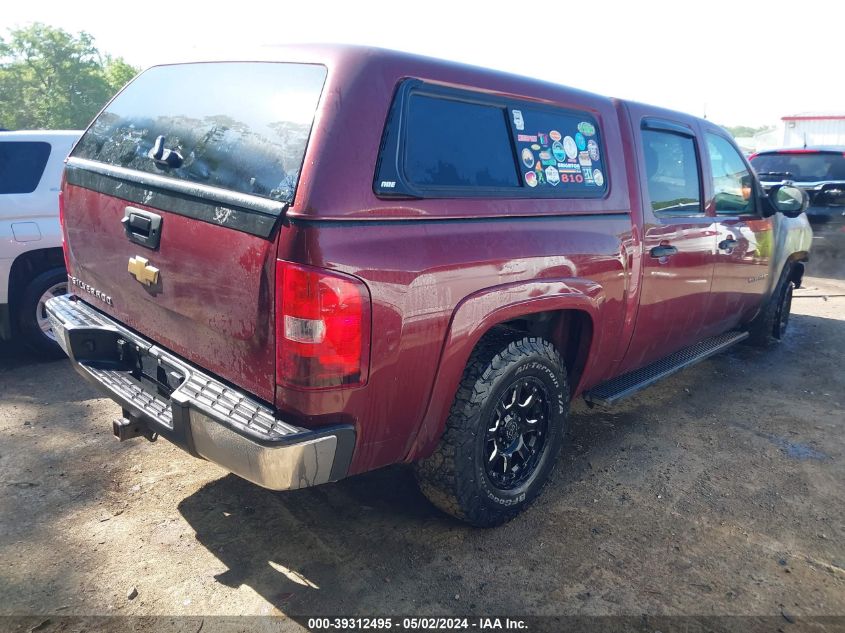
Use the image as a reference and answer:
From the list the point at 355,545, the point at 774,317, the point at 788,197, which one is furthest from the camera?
the point at 774,317

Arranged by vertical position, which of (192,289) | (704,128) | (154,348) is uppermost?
(704,128)

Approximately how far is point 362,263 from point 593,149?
5.35 feet

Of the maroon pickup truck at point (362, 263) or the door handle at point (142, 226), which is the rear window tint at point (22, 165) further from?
the door handle at point (142, 226)

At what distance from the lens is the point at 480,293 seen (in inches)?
98.4

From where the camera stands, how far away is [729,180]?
4.40 meters

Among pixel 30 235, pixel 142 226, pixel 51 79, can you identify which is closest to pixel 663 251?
pixel 142 226

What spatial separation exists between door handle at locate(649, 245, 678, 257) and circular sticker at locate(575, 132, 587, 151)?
2.34 ft

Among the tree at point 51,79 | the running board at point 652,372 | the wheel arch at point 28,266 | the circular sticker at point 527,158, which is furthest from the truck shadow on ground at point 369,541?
the tree at point 51,79

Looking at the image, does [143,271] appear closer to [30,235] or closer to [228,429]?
[228,429]

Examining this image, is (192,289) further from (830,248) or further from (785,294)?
(830,248)

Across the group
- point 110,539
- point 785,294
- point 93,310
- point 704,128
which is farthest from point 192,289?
point 785,294

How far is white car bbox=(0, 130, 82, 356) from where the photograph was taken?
4551mm

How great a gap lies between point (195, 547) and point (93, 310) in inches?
47.3

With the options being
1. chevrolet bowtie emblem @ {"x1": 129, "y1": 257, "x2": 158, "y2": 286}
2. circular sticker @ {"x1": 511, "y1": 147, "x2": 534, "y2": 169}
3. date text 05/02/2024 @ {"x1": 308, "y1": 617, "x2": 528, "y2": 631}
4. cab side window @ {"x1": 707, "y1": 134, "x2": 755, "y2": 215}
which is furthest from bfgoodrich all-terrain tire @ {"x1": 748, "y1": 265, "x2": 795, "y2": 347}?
chevrolet bowtie emblem @ {"x1": 129, "y1": 257, "x2": 158, "y2": 286}
